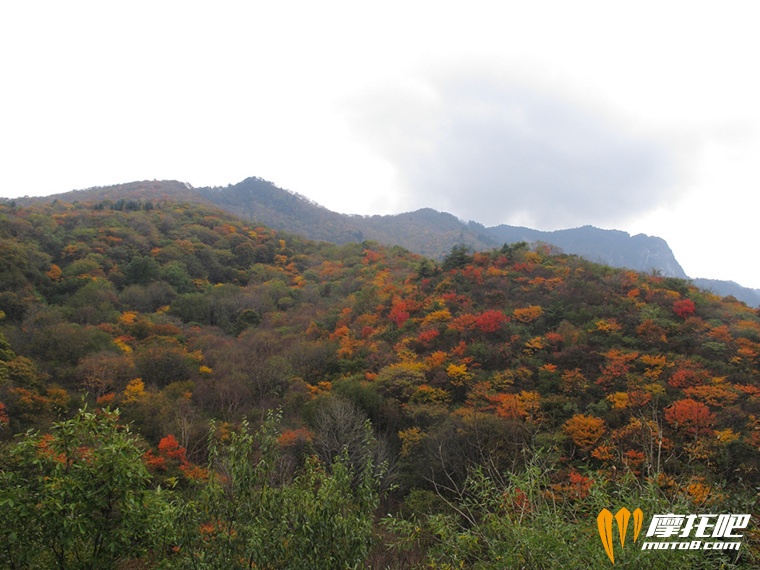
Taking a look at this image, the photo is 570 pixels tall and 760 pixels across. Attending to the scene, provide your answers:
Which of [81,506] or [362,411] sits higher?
[81,506]

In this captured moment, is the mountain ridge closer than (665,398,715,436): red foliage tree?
No

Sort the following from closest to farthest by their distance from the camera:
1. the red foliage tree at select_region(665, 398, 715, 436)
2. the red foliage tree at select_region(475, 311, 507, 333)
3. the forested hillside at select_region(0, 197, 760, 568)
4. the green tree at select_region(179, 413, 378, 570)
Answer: the green tree at select_region(179, 413, 378, 570) < the forested hillside at select_region(0, 197, 760, 568) < the red foliage tree at select_region(665, 398, 715, 436) < the red foliage tree at select_region(475, 311, 507, 333)

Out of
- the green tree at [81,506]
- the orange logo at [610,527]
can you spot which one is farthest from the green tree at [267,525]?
the orange logo at [610,527]

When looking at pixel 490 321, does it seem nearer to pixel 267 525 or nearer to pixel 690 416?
pixel 690 416

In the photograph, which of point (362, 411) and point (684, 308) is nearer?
point (362, 411)

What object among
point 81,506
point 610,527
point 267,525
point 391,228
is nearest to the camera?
point 610,527

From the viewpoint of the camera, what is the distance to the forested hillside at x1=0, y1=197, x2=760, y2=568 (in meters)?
5.11

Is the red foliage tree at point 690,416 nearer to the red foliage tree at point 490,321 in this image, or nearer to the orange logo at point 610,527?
the red foliage tree at point 490,321

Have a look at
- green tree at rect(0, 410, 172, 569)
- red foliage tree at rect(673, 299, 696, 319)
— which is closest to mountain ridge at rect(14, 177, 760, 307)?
red foliage tree at rect(673, 299, 696, 319)

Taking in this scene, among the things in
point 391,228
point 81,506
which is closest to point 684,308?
point 81,506

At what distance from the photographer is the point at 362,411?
63.7 feet

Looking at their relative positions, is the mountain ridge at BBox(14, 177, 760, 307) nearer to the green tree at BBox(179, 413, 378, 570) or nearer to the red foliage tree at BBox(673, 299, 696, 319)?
the red foliage tree at BBox(673, 299, 696, 319)

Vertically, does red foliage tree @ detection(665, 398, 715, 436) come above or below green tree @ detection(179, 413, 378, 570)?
below

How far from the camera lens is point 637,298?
25188mm
